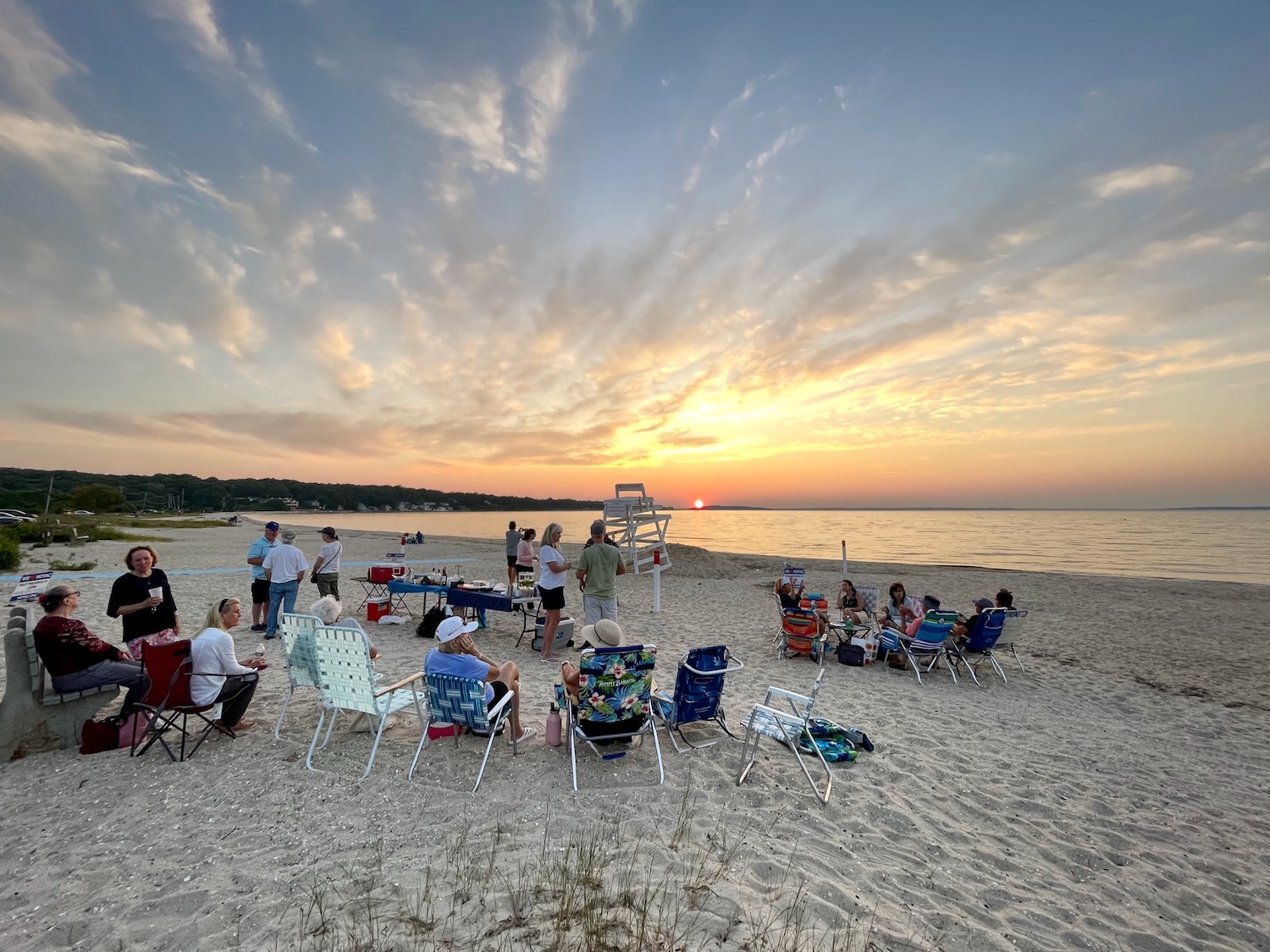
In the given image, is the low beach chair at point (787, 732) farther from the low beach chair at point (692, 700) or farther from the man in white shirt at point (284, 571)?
the man in white shirt at point (284, 571)

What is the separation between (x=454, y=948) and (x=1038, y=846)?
3.53 m

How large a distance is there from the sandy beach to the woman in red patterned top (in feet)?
1.69

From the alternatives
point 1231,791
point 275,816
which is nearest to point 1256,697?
point 1231,791

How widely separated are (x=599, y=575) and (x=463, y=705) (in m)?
2.91

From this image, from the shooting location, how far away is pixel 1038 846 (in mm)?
3564

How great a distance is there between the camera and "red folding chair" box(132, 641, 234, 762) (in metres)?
4.24

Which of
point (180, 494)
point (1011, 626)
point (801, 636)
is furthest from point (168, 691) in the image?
point (180, 494)

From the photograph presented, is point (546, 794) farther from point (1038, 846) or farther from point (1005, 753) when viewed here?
point (1005, 753)

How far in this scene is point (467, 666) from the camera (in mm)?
4285

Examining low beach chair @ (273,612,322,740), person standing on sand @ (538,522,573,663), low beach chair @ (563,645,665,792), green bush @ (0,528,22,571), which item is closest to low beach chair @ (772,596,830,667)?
person standing on sand @ (538,522,573,663)

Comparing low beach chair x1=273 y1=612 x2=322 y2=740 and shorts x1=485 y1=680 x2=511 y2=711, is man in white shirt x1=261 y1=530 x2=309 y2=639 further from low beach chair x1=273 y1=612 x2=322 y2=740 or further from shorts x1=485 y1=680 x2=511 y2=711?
shorts x1=485 y1=680 x2=511 y2=711

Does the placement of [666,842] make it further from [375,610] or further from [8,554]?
[8,554]

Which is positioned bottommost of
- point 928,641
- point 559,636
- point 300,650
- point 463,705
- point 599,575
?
point 559,636

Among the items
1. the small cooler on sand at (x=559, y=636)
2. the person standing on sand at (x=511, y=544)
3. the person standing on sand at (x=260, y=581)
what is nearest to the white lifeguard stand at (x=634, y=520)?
the person standing on sand at (x=511, y=544)
